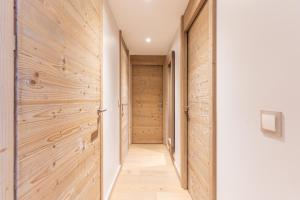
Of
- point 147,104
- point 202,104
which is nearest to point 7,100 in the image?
point 202,104

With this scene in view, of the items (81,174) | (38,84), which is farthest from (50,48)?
(81,174)

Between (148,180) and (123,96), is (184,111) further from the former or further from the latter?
(123,96)

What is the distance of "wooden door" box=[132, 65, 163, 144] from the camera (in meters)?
5.25

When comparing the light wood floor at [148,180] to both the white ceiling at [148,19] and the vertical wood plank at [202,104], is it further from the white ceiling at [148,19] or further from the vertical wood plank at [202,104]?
the white ceiling at [148,19]

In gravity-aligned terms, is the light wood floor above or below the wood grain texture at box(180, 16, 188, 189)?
below

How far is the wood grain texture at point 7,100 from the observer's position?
59 cm

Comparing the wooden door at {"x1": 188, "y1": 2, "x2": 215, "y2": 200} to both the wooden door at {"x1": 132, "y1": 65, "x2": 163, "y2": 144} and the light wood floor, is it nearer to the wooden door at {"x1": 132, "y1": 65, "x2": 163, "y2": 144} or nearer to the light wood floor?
the light wood floor

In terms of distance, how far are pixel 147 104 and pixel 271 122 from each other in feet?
14.8

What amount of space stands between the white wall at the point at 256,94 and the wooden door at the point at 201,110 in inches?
A: 5.5

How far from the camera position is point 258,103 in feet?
2.97

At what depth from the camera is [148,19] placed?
2.83 m

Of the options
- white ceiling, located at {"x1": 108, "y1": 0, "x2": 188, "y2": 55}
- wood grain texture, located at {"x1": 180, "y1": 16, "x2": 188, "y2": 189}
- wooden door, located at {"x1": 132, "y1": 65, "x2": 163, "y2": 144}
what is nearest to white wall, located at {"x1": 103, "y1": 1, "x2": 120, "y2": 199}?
white ceiling, located at {"x1": 108, "y1": 0, "x2": 188, "y2": 55}

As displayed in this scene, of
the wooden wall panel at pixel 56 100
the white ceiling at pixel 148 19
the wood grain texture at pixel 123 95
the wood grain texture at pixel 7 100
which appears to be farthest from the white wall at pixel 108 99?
→ the wood grain texture at pixel 7 100

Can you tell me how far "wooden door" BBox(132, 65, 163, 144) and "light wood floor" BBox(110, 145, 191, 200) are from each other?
1.00m
